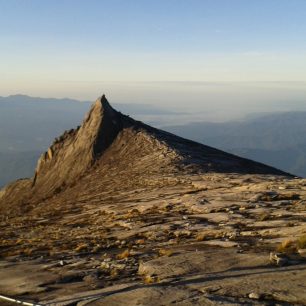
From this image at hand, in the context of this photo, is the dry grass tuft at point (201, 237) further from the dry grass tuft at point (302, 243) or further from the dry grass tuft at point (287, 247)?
the dry grass tuft at point (302, 243)

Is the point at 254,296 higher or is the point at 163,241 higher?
the point at 254,296

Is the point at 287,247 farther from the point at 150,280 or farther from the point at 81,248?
the point at 81,248

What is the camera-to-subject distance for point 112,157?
5953 centimetres

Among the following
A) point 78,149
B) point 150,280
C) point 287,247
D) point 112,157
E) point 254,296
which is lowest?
point 112,157

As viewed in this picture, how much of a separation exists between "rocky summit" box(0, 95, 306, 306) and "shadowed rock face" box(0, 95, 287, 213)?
62 cm

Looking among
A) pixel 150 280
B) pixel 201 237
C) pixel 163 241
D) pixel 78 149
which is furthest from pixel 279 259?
pixel 78 149

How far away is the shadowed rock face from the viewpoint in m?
51.7

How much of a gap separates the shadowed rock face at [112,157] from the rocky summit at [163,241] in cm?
62

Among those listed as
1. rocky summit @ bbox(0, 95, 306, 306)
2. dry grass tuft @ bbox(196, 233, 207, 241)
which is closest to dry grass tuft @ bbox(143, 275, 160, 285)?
rocky summit @ bbox(0, 95, 306, 306)

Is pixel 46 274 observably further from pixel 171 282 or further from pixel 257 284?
pixel 257 284

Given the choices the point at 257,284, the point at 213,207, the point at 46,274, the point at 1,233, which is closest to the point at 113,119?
the point at 1,233

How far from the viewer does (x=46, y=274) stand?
1748 centimetres

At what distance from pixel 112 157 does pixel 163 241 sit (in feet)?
127

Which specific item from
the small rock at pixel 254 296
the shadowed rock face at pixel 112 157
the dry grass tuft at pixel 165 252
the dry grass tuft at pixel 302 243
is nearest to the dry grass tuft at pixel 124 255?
the dry grass tuft at pixel 165 252
